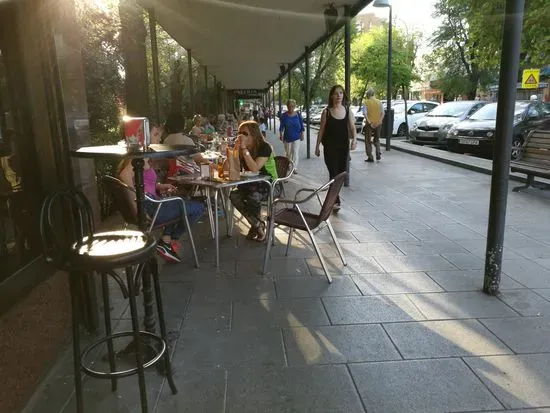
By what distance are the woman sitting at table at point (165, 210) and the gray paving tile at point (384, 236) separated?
1.76 m

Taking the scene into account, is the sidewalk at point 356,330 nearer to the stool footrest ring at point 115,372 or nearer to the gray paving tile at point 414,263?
the gray paving tile at point 414,263

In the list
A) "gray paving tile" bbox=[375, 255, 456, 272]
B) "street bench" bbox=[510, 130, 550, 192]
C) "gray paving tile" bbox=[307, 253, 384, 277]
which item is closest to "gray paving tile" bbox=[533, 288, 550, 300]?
"gray paving tile" bbox=[375, 255, 456, 272]

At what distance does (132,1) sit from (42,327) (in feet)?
18.0

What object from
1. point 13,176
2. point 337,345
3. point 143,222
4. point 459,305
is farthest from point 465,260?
point 13,176

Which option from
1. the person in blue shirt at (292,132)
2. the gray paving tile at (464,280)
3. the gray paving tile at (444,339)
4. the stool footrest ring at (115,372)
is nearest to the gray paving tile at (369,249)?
the gray paving tile at (464,280)

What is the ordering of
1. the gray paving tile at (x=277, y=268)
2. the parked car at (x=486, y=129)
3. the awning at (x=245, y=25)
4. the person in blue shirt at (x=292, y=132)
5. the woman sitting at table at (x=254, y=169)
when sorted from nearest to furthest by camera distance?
the gray paving tile at (x=277, y=268), the woman sitting at table at (x=254, y=169), the awning at (x=245, y=25), the person in blue shirt at (x=292, y=132), the parked car at (x=486, y=129)

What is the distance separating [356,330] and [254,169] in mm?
2239

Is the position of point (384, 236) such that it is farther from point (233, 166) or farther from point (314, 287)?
point (233, 166)

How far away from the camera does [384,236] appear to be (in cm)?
518

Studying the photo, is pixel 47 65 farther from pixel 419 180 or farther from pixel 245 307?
pixel 419 180

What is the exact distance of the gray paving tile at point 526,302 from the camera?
331 cm

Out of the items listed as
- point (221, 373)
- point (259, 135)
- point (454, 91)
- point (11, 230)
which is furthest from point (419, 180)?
point (454, 91)

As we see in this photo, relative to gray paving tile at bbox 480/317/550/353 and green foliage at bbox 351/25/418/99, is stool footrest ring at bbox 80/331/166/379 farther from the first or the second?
green foliage at bbox 351/25/418/99

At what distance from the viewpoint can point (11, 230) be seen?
8.11ft
